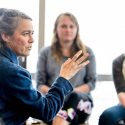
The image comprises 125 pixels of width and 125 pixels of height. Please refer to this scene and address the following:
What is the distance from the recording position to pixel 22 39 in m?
1.41

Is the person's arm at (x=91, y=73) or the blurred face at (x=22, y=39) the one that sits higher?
the blurred face at (x=22, y=39)

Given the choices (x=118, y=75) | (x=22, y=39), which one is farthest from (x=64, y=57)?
(x=22, y=39)

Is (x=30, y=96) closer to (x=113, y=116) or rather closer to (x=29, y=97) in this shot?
(x=29, y=97)

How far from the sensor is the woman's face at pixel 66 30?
2.75 meters

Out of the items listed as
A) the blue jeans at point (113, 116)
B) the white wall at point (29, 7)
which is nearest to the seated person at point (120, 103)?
the blue jeans at point (113, 116)

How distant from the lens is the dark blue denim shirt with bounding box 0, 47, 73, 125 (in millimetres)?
1321

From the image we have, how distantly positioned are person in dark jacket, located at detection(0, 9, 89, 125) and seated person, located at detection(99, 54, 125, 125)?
1.19 metres

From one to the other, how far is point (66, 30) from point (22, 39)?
1379 mm

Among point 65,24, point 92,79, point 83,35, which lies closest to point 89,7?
point 83,35

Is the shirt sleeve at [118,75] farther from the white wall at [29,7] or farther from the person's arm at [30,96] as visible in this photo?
the person's arm at [30,96]

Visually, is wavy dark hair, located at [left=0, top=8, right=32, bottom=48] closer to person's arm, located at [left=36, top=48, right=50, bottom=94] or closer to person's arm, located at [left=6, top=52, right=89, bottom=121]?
person's arm, located at [left=6, top=52, right=89, bottom=121]

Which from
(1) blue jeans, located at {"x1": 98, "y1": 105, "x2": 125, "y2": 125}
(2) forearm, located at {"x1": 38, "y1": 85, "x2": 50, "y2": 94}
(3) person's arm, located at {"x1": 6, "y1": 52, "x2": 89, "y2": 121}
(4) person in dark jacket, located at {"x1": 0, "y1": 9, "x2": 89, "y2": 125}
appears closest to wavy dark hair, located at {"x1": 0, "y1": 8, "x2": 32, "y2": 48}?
(4) person in dark jacket, located at {"x1": 0, "y1": 9, "x2": 89, "y2": 125}

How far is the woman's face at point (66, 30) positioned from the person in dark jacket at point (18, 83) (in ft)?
4.27

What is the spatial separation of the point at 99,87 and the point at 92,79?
0.50 m
